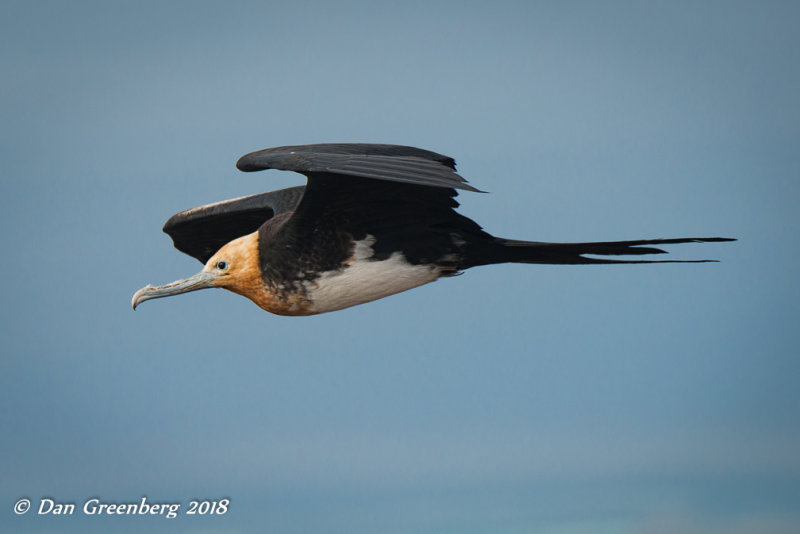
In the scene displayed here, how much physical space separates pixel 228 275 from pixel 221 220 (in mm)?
888

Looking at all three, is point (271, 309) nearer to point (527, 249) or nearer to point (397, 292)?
point (397, 292)

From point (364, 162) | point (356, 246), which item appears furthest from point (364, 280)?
point (364, 162)

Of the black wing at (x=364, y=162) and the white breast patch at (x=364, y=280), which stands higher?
the black wing at (x=364, y=162)

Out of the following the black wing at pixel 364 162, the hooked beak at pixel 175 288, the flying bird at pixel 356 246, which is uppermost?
the black wing at pixel 364 162

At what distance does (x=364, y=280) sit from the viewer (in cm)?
594

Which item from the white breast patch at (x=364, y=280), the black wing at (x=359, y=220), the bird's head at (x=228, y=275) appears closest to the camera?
the black wing at (x=359, y=220)

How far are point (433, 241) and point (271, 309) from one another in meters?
0.96

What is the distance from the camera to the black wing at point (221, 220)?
6594mm

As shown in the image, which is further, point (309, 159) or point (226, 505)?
point (226, 505)

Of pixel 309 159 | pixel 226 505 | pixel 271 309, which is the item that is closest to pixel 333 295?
pixel 271 309

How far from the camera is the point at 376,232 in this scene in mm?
5820

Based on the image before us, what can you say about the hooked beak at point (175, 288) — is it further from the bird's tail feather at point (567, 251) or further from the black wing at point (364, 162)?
the bird's tail feather at point (567, 251)

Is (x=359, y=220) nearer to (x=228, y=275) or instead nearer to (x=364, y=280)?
(x=364, y=280)

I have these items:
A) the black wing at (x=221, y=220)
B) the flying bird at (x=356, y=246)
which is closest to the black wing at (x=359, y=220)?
the flying bird at (x=356, y=246)
